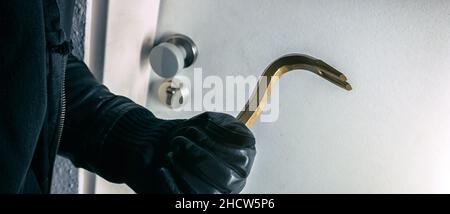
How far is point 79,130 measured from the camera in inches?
18.1

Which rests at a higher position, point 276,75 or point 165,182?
point 276,75

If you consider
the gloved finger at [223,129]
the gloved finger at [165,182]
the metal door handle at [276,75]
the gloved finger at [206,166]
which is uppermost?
the metal door handle at [276,75]

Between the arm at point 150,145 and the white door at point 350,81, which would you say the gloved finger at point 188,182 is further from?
the white door at point 350,81

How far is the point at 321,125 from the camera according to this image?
593 mm

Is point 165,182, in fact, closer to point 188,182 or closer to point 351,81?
point 188,182

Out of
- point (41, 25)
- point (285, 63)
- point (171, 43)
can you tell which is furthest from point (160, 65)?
point (41, 25)

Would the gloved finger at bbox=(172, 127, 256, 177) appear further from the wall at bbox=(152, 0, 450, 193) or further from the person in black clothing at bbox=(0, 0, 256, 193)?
the wall at bbox=(152, 0, 450, 193)

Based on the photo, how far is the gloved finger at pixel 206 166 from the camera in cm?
42

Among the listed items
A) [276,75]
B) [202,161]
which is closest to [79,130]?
[202,161]

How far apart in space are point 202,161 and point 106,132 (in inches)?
4.2

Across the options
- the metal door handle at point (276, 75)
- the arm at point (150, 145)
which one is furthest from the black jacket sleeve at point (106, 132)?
the metal door handle at point (276, 75)

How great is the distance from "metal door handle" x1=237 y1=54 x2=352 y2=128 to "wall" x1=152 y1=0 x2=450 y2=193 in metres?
0.02

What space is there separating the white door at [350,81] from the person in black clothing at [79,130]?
0.18 metres
